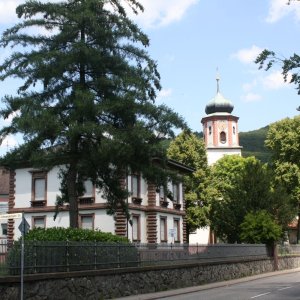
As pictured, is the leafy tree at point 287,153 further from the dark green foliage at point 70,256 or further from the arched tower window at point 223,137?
the dark green foliage at point 70,256

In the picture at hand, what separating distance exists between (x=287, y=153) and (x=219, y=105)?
34.3 metres

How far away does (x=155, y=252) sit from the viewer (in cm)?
2617

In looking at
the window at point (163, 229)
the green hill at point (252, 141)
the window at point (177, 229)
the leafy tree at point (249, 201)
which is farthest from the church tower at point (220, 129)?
the green hill at point (252, 141)

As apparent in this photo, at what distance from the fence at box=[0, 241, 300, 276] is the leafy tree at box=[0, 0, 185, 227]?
3804 mm

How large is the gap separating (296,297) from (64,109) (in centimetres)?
1347

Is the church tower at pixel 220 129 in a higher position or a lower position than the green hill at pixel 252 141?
lower

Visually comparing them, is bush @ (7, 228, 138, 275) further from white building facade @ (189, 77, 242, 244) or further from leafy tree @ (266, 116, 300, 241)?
white building facade @ (189, 77, 242, 244)

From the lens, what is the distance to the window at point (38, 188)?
44906 mm

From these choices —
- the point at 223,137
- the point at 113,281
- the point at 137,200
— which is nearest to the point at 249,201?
the point at 137,200

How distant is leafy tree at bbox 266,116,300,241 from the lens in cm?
6203

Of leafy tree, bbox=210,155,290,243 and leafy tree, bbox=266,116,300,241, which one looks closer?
leafy tree, bbox=210,155,290,243

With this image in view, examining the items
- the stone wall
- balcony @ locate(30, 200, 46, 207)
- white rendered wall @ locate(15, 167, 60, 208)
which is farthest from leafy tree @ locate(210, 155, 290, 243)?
balcony @ locate(30, 200, 46, 207)

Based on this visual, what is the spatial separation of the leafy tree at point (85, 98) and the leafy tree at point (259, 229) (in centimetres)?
1795

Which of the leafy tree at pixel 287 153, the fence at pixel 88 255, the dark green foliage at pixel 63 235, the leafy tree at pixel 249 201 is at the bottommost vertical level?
the fence at pixel 88 255
